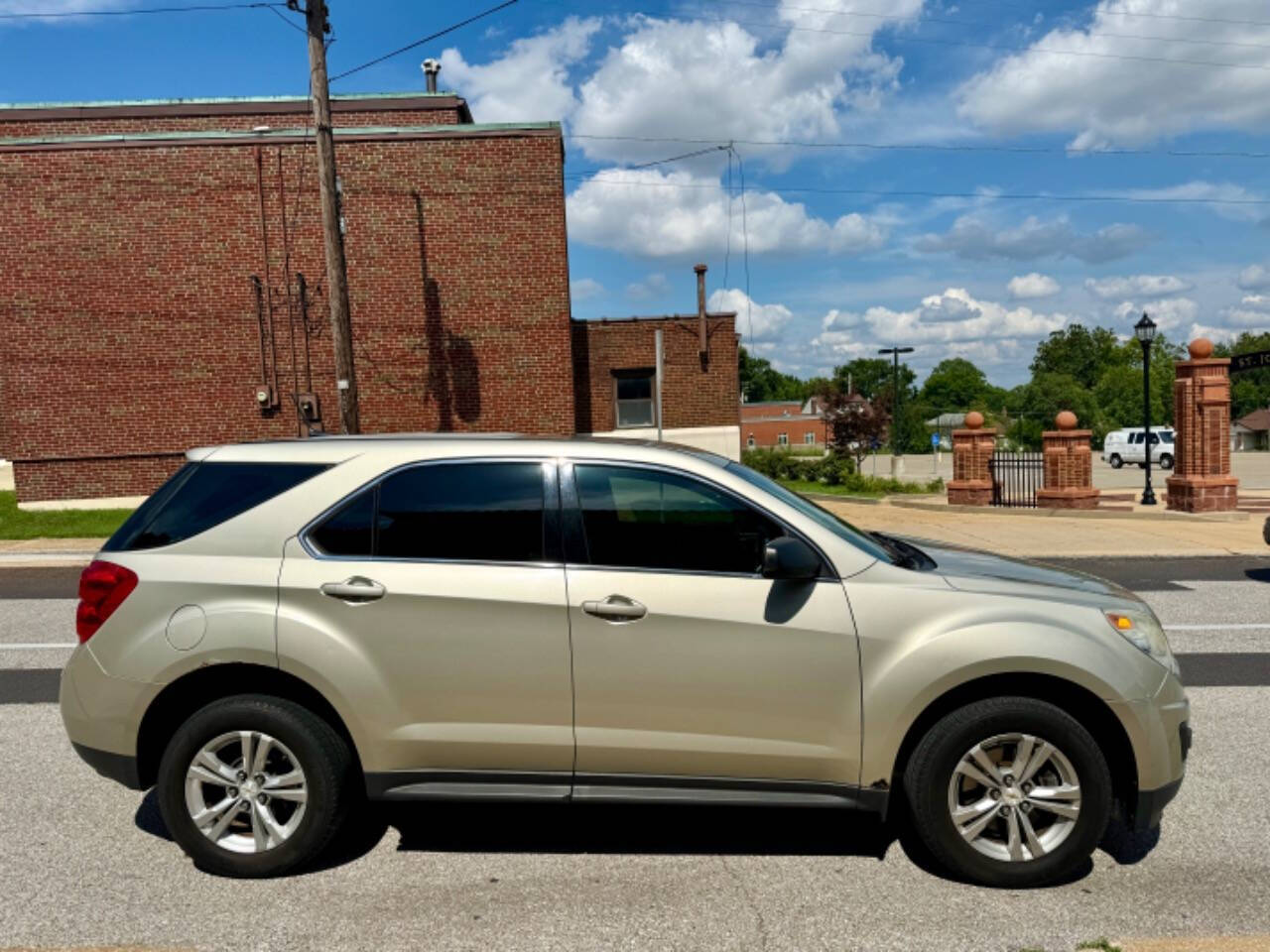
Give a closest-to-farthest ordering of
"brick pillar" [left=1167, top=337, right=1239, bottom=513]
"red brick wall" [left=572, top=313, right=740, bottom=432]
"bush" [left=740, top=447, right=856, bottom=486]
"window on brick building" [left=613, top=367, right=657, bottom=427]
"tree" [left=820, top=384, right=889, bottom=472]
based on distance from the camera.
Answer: "brick pillar" [left=1167, top=337, right=1239, bottom=513], "red brick wall" [left=572, top=313, right=740, bottom=432], "window on brick building" [left=613, top=367, right=657, bottom=427], "bush" [left=740, top=447, right=856, bottom=486], "tree" [left=820, top=384, right=889, bottom=472]

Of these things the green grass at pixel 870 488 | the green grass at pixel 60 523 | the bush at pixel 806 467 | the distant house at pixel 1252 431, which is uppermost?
the green grass at pixel 60 523

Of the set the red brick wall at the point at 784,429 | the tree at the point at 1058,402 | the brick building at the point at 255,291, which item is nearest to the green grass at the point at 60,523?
the brick building at the point at 255,291

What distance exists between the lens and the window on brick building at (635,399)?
24266mm

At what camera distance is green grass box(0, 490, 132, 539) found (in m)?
17.2

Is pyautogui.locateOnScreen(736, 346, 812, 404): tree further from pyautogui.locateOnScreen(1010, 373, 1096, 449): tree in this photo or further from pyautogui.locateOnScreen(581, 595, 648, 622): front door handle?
pyautogui.locateOnScreen(581, 595, 648, 622): front door handle

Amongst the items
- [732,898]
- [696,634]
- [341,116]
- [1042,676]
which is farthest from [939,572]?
[341,116]

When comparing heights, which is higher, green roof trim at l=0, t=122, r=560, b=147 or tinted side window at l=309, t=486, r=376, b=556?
green roof trim at l=0, t=122, r=560, b=147

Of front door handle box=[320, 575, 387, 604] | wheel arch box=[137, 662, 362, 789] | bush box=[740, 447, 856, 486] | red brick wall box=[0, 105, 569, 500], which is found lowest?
bush box=[740, 447, 856, 486]

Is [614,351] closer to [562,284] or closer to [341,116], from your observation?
[562,284]

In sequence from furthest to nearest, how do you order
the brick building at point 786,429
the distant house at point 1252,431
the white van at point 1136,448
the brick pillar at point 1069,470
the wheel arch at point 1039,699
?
the brick building at point 786,429 < the distant house at point 1252,431 < the white van at point 1136,448 < the brick pillar at point 1069,470 < the wheel arch at point 1039,699

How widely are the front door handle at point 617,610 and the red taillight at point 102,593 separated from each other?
6.03 ft

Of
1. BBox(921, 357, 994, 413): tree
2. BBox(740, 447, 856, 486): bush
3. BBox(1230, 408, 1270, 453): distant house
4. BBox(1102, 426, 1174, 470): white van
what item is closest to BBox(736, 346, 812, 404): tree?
BBox(921, 357, 994, 413): tree

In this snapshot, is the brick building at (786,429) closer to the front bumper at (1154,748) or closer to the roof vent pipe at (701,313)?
the roof vent pipe at (701,313)

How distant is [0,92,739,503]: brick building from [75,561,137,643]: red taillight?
16713 millimetres
